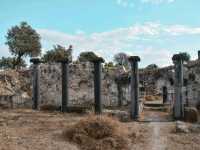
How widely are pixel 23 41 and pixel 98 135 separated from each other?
1509 inches

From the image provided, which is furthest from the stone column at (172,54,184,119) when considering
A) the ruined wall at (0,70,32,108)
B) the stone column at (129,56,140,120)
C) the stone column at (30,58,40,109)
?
the ruined wall at (0,70,32,108)

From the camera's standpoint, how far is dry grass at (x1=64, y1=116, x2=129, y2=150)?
36.1ft

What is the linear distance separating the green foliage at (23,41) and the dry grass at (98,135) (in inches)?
1429

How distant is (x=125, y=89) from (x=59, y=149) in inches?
688

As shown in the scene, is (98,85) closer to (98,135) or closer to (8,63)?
(98,135)

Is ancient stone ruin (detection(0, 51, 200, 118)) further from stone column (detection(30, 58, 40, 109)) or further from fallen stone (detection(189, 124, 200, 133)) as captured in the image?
fallen stone (detection(189, 124, 200, 133))

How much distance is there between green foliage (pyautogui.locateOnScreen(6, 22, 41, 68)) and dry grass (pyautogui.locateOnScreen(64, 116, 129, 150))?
119ft

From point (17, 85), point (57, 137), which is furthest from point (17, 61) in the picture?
point (57, 137)

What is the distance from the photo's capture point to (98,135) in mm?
11516

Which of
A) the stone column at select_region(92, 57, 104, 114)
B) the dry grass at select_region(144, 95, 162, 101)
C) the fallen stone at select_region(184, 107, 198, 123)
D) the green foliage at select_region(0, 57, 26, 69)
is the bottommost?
the fallen stone at select_region(184, 107, 198, 123)

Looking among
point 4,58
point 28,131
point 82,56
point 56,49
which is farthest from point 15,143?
point 82,56

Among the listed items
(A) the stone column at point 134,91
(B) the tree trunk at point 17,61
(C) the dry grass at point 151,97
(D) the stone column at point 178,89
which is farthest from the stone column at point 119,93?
(B) the tree trunk at point 17,61

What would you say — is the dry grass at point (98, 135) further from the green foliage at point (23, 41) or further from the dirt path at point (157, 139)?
the green foliage at point (23, 41)

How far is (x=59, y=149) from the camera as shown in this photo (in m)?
10.4
